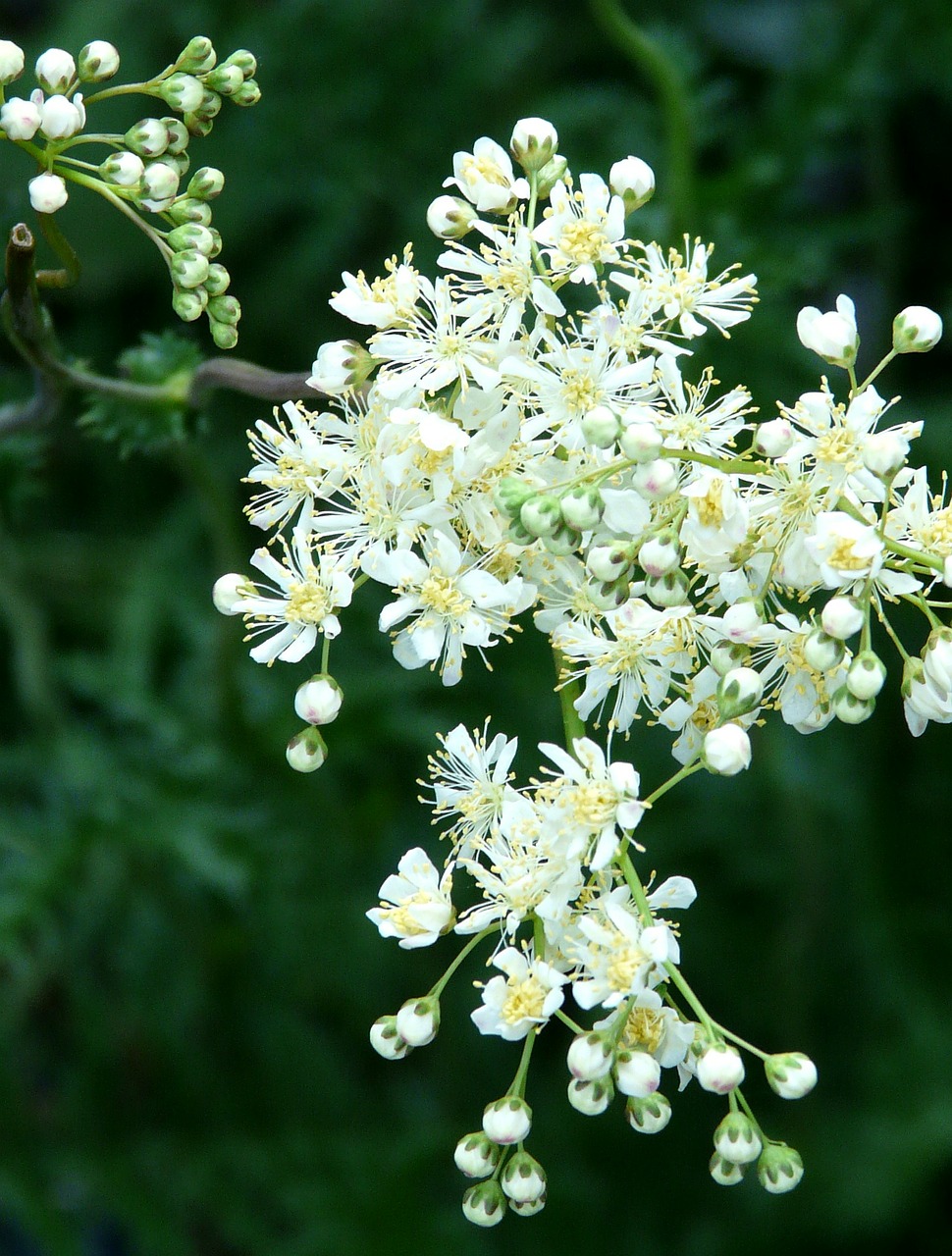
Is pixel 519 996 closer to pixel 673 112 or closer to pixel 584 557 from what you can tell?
pixel 584 557

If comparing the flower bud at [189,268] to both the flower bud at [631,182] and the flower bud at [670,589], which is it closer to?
the flower bud at [631,182]

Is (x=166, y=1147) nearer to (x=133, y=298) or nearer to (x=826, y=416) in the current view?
(x=133, y=298)

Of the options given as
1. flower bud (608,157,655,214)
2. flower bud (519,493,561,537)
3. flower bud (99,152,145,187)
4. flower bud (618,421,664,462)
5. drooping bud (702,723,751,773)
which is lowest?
drooping bud (702,723,751,773)

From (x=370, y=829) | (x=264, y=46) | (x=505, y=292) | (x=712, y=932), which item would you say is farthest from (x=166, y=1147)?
(x=264, y=46)

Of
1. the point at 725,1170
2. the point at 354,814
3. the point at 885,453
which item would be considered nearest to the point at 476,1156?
the point at 725,1170

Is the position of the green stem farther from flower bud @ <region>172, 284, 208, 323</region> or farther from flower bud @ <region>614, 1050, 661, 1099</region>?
flower bud @ <region>614, 1050, 661, 1099</region>

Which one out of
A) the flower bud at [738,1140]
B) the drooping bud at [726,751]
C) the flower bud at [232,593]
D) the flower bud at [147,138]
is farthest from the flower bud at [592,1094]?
the flower bud at [147,138]

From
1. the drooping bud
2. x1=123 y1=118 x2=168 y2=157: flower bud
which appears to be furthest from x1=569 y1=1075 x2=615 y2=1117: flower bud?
x1=123 y1=118 x2=168 y2=157: flower bud
